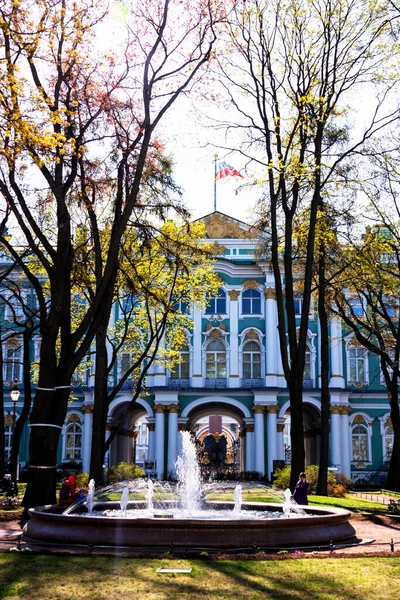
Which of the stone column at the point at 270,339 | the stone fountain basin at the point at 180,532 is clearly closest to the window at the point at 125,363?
the stone column at the point at 270,339

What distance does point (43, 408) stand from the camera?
14.3 meters

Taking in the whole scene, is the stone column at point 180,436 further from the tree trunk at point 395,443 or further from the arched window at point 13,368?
the tree trunk at point 395,443

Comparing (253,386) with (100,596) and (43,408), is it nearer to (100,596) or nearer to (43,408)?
(43,408)

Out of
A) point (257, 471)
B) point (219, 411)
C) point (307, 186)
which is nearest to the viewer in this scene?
point (307, 186)

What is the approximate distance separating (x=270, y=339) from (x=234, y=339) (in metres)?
1.97

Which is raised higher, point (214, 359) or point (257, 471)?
point (214, 359)

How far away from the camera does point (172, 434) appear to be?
129 ft

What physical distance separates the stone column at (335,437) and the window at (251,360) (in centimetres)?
455

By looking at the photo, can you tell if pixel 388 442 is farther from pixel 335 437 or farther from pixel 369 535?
pixel 369 535

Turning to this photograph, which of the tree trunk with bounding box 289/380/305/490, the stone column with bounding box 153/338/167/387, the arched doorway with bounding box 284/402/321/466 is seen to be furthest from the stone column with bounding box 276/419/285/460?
the tree trunk with bounding box 289/380/305/490

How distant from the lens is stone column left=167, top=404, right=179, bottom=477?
38.9 meters

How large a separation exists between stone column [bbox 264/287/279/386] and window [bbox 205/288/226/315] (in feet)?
7.71

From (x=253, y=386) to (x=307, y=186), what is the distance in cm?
2064

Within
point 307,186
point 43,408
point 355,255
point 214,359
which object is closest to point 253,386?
point 214,359
